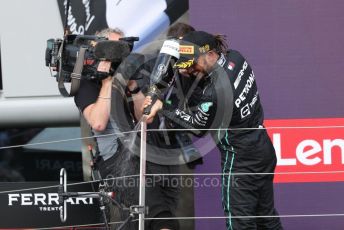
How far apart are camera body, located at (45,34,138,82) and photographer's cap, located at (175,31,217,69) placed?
0.35m

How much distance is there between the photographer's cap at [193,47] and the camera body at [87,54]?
0.35m

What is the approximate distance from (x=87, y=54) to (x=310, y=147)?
1620mm

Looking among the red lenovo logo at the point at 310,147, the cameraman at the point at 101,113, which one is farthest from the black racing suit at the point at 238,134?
the red lenovo logo at the point at 310,147

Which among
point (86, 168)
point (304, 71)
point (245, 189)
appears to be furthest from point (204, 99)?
point (86, 168)

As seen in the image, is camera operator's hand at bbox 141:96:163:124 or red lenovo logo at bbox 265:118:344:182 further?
red lenovo logo at bbox 265:118:344:182

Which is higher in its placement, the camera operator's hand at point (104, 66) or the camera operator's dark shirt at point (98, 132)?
the camera operator's hand at point (104, 66)

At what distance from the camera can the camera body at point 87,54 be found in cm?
428

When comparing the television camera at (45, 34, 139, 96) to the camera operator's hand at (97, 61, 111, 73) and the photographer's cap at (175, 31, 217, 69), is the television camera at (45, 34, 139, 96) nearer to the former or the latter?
the camera operator's hand at (97, 61, 111, 73)

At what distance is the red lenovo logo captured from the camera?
499 cm

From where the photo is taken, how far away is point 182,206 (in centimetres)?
534

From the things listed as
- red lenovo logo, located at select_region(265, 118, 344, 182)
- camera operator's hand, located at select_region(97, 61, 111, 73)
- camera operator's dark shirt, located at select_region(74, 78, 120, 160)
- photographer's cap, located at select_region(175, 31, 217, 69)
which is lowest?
red lenovo logo, located at select_region(265, 118, 344, 182)

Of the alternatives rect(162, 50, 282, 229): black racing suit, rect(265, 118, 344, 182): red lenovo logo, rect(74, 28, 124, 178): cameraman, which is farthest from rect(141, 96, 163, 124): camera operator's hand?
rect(265, 118, 344, 182): red lenovo logo

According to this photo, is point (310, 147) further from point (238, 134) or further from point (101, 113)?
point (101, 113)

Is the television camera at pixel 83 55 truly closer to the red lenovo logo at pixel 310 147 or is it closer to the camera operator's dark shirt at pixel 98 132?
the camera operator's dark shirt at pixel 98 132
